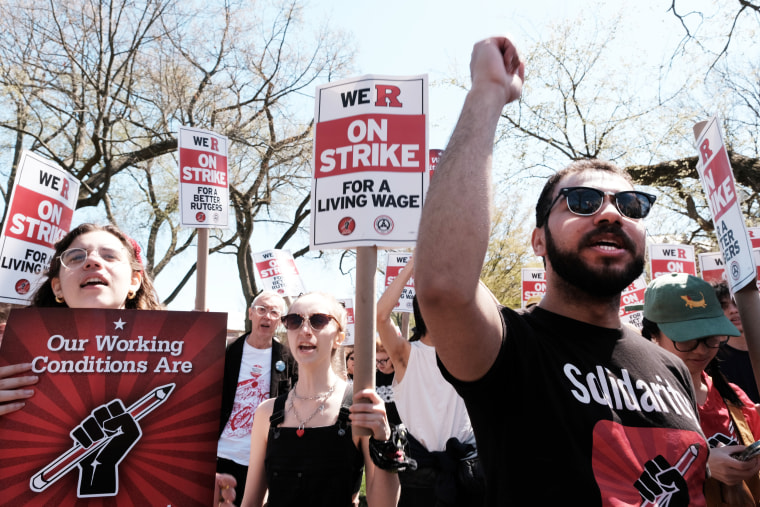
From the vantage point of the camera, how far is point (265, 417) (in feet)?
10.6

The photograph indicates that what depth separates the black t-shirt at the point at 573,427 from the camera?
1.46 m

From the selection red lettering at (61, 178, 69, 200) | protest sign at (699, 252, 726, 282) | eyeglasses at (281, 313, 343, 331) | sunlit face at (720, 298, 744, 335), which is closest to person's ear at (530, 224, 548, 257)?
eyeglasses at (281, 313, 343, 331)

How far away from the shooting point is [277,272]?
1027 centimetres

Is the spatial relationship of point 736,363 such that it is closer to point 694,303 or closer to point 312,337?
point 694,303

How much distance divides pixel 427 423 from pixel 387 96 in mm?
2044

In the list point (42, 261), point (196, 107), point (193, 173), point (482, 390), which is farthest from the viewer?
point (196, 107)

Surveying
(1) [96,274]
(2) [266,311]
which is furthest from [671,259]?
(1) [96,274]

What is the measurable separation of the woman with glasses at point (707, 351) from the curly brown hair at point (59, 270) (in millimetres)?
2364

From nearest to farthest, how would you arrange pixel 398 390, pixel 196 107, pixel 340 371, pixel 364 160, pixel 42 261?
pixel 364 160 < pixel 340 371 < pixel 398 390 < pixel 42 261 < pixel 196 107

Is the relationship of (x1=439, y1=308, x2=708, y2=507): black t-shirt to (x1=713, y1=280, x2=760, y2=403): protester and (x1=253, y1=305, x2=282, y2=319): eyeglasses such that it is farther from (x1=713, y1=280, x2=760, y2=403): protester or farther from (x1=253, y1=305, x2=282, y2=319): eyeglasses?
(x1=253, y1=305, x2=282, y2=319): eyeglasses

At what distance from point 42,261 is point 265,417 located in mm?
2386

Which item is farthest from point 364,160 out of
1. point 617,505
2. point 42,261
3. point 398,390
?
point 42,261

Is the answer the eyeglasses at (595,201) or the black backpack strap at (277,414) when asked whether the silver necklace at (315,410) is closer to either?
the black backpack strap at (277,414)

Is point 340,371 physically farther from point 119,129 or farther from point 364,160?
point 119,129
